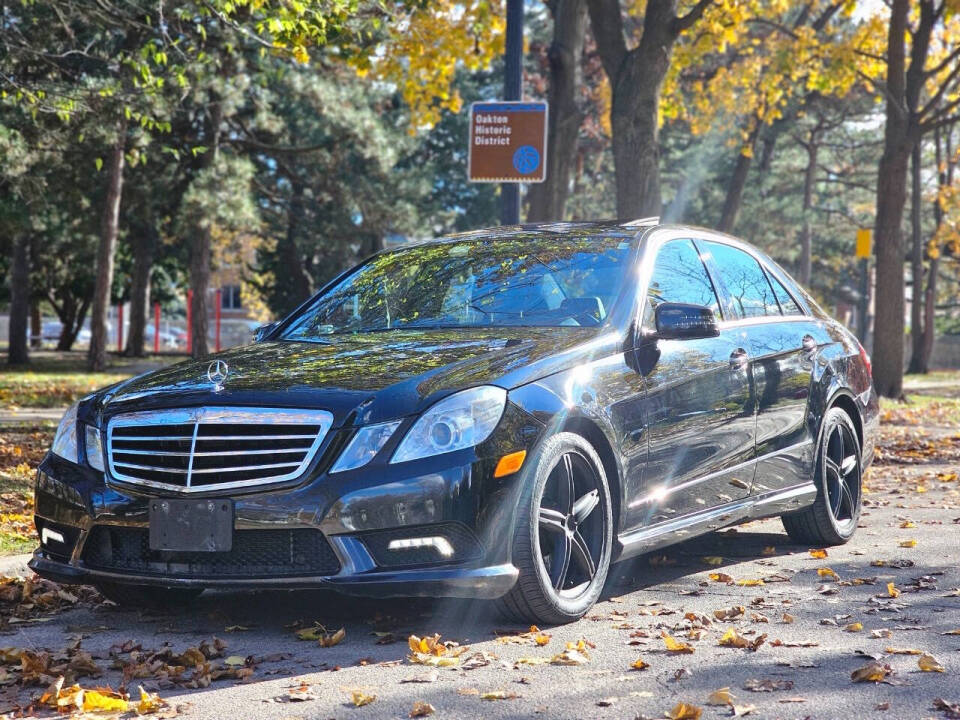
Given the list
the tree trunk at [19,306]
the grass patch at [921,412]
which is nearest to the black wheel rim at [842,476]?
the grass patch at [921,412]

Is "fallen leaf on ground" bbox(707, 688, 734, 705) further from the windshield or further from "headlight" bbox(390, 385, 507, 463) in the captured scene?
the windshield

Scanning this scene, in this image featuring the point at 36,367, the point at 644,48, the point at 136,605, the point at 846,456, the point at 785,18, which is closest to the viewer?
the point at 136,605

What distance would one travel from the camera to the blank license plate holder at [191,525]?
4.84m

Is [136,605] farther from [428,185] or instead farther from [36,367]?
[428,185]

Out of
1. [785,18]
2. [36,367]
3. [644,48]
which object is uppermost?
[785,18]

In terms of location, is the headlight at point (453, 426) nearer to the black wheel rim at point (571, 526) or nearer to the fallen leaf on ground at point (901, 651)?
the black wheel rim at point (571, 526)

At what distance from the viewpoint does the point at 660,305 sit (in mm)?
5820

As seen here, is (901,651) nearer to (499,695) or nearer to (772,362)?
(499,695)

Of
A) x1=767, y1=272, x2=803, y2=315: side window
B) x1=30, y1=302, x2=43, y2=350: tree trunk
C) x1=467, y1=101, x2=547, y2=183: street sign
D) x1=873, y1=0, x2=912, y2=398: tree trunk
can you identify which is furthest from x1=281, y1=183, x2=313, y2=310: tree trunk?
x1=767, y1=272, x2=803, y2=315: side window

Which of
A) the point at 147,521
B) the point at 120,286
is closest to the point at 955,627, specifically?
the point at 147,521

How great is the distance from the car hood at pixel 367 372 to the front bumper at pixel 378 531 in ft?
0.77

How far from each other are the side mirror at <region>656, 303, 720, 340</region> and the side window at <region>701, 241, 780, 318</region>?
1.12 metres

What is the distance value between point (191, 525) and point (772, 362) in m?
3.31

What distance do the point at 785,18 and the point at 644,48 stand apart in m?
27.1
